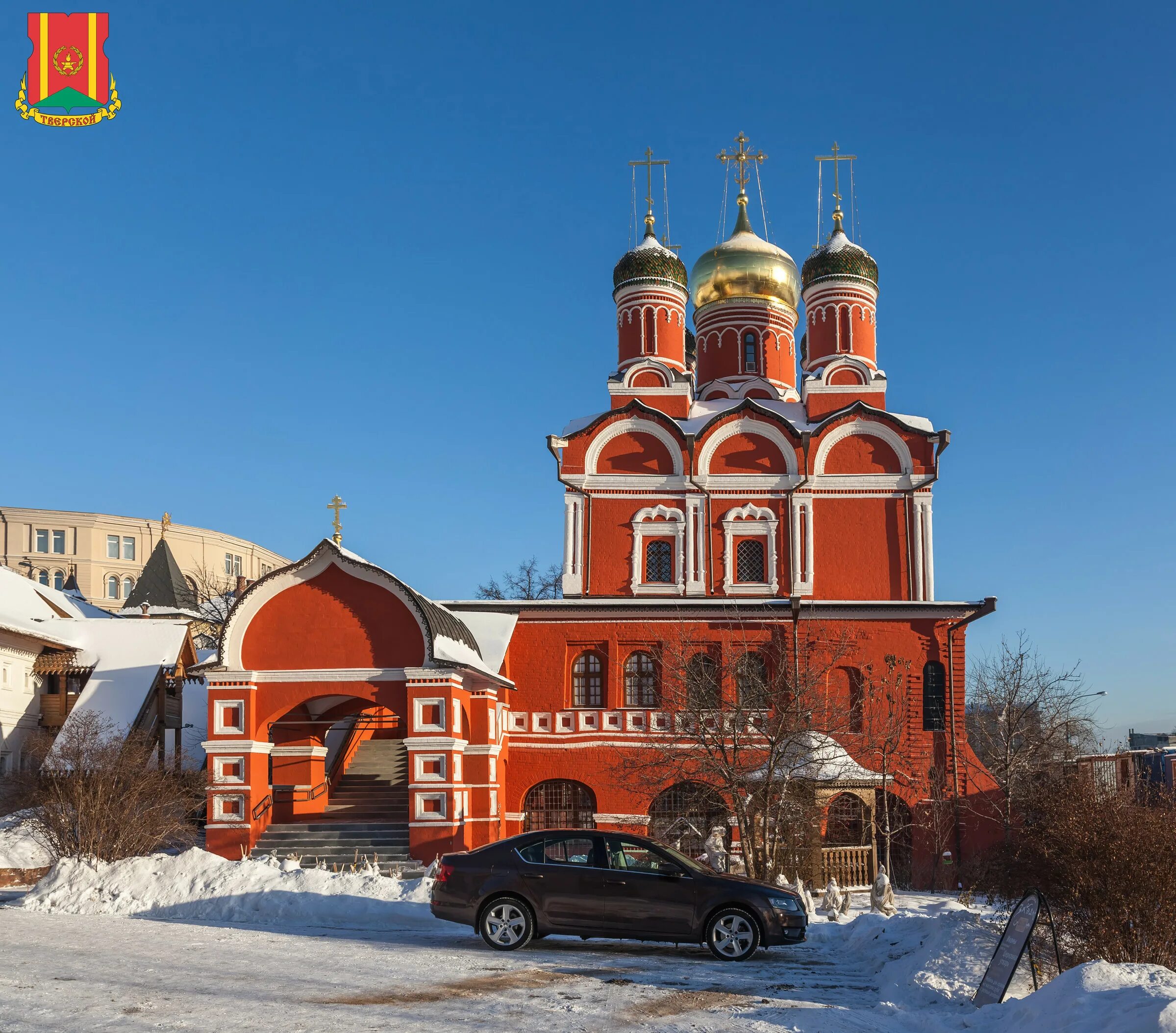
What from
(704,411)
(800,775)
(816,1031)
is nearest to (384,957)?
(816,1031)

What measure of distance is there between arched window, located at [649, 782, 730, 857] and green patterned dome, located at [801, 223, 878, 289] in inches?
554

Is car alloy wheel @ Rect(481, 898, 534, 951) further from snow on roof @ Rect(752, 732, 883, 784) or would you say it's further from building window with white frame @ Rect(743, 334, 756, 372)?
building window with white frame @ Rect(743, 334, 756, 372)

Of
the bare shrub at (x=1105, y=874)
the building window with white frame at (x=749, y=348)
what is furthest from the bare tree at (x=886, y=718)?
the bare shrub at (x=1105, y=874)

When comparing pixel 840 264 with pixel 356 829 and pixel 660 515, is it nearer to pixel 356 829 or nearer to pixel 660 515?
pixel 660 515

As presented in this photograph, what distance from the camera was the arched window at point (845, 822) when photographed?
2311 cm

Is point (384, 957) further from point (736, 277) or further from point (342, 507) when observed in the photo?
point (736, 277)

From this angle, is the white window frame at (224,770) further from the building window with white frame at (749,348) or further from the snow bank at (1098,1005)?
the building window with white frame at (749,348)

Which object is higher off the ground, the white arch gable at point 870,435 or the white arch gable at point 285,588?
the white arch gable at point 870,435

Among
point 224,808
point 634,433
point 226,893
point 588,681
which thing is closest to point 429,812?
point 224,808

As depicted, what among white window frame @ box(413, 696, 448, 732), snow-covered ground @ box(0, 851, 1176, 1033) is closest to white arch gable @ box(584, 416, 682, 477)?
white window frame @ box(413, 696, 448, 732)

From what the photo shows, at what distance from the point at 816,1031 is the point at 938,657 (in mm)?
17345

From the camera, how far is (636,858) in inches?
456

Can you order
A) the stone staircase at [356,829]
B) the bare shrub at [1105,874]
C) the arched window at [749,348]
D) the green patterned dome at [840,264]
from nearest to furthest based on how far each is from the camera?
1. the bare shrub at [1105,874]
2. the stone staircase at [356,829]
3. the green patterned dome at [840,264]
4. the arched window at [749,348]

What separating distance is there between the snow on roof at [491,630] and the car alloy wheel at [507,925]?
11.0m
